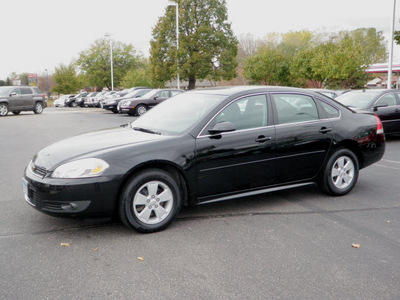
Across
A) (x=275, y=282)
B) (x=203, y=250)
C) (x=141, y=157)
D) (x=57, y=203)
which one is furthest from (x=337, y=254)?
(x=57, y=203)

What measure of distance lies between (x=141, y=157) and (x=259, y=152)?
4.92ft

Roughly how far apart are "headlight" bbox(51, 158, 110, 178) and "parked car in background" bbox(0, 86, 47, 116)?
71.6ft

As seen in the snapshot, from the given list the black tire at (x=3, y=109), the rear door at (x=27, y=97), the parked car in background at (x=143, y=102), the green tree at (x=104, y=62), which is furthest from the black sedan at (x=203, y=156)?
the green tree at (x=104, y=62)

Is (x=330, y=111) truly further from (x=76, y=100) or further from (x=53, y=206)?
(x=76, y=100)

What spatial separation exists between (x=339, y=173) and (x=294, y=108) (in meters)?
1.16

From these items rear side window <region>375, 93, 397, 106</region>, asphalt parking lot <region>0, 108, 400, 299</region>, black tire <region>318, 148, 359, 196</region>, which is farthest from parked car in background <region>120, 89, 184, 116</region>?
black tire <region>318, 148, 359, 196</region>

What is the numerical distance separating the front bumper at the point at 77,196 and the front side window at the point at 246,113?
1.53 meters

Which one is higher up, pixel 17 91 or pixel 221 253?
pixel 17 91

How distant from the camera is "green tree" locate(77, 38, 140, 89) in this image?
2815 inches

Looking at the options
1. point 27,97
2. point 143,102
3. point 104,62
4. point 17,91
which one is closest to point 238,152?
point 143,102

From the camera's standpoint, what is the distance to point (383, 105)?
1111 centimetres

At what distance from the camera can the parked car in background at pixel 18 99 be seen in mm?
23438

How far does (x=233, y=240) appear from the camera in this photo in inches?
161

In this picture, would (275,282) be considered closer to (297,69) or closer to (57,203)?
(57,203)
